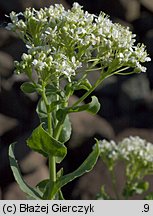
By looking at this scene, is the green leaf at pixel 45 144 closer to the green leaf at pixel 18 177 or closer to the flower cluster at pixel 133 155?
the green leaf at pixel 18 177

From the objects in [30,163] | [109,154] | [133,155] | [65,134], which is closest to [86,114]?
[30,163]

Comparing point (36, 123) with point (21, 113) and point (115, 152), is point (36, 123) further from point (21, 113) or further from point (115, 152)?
point (115, 152)

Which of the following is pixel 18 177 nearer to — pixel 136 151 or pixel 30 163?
pixel 136 151

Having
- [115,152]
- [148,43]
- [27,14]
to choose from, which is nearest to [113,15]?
[148,43]

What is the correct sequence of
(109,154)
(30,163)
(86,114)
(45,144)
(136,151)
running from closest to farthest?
1. (45,144)
2. (136,151)
3. (109,154)
4. (30,163)
5. (86,114)

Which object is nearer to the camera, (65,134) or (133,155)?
(65,134)

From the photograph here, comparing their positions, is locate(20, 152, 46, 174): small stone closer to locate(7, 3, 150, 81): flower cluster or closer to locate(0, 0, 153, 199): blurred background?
locate(0, 0, 153, 199): blurred background
